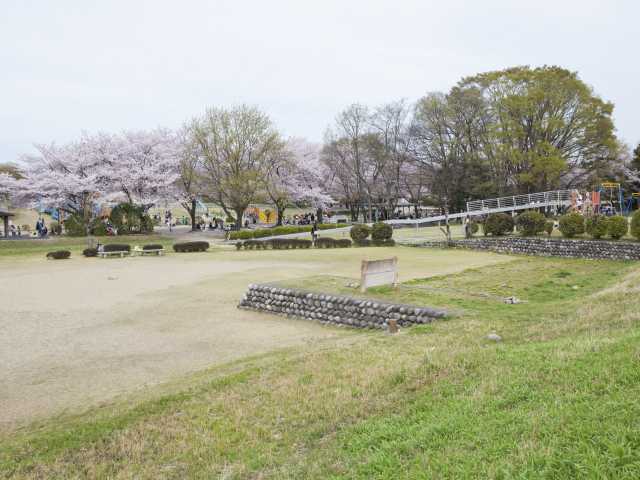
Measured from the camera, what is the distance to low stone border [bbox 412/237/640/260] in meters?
19.6

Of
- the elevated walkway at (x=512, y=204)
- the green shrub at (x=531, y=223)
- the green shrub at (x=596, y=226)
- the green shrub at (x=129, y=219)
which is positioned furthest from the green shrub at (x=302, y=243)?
the green shrub at (x=596, y=226)

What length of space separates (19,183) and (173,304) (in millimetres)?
32475

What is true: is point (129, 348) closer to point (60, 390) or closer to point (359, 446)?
point (60, 390)

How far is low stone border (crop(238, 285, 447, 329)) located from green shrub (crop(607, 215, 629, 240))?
15.2m

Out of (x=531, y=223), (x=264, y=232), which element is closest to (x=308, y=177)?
(x=264, y=232)

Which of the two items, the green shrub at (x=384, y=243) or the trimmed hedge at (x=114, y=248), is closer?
the trimmed hedge at (x=114, y=248)

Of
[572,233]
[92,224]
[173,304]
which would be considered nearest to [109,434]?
[173,304]

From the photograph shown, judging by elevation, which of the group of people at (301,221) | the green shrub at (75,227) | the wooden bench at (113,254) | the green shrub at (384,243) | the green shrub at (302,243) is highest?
the green shrub at (75,227)

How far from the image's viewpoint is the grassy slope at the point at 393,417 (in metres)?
3.29

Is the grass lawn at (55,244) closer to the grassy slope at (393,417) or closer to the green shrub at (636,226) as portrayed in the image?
the grassy slope at (393,417)

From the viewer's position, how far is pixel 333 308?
11.5 m

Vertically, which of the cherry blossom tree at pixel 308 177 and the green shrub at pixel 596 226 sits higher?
the cherry blossom tree at pixel 308 177

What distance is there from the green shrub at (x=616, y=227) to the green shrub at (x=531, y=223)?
3550 millimetres

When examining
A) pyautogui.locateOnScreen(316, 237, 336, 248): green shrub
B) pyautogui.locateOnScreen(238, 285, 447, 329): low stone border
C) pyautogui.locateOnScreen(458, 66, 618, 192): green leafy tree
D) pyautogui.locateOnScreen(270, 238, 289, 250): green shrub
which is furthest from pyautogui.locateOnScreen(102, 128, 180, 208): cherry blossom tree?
pyautogui.locateOnScreen(238, 285, 447, 329): low stone border
